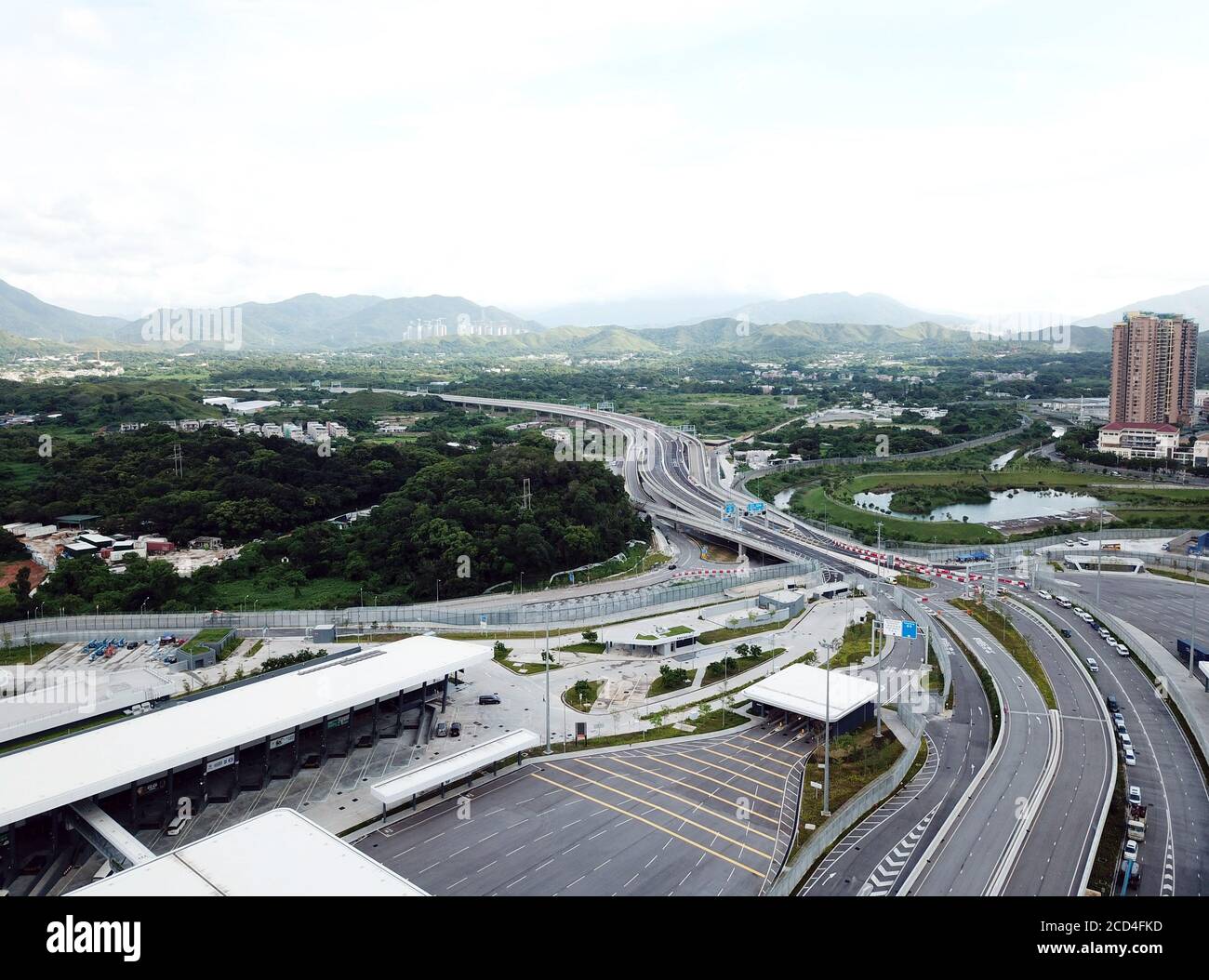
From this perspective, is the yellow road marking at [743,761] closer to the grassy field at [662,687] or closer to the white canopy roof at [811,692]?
Answer: the white canopy roof at [811,692]

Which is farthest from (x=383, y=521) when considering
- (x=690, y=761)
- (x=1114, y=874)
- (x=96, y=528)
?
(x=1114, y=874)

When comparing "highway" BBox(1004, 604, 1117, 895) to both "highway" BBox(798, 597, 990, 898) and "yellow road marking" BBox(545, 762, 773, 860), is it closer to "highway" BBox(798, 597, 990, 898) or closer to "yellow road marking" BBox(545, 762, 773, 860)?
"highway" BBox(798, 597, 990, 898)

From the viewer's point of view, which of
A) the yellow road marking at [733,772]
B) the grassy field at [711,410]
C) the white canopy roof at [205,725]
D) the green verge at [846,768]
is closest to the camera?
the white canopy roof at [205,725]

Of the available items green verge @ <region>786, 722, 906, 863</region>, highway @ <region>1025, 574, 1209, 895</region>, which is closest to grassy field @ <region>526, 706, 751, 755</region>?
green verge @ <region>786, 722, 906, 863</region>

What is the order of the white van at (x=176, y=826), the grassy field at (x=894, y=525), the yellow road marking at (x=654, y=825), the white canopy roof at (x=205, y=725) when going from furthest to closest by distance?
the grassy field at (x=894, y=525), the white van at (x=176, y=826), the white canopy roof at (x=205, y=725), the yellow road marking at (x=654, y=825)

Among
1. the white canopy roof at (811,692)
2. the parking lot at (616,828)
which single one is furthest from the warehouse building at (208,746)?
the white canopy roof at (811,692)
